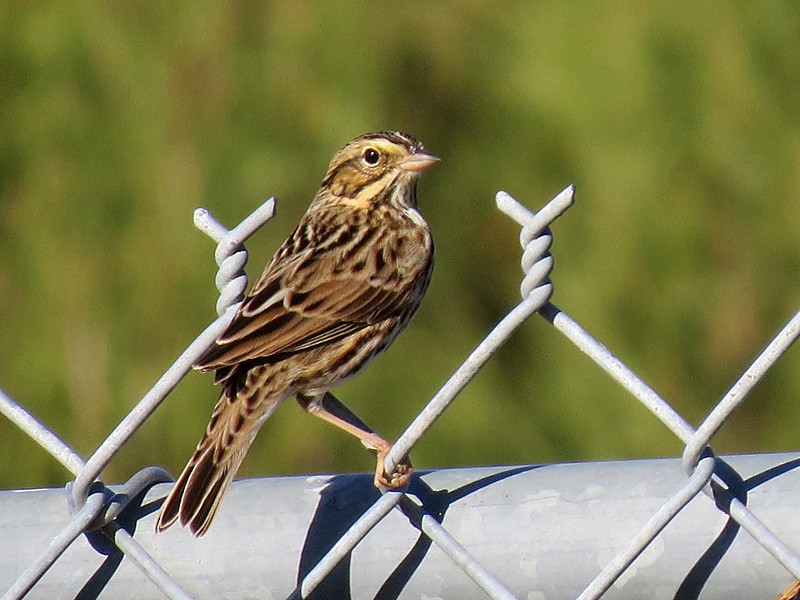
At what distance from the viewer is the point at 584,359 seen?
5629 mm

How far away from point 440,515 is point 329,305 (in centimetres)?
170

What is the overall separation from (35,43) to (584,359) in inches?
94.1

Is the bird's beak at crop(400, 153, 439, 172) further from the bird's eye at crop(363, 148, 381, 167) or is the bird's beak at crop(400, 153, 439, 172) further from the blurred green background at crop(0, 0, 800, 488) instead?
the blurred green background at crop(0, 0, 800, 488)

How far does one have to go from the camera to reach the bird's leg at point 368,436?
2.30 metres

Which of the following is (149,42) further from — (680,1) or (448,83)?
(680,1)

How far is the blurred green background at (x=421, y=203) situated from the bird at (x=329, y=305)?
30.3 inches

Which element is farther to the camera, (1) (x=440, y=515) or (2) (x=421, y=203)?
(2) (x=421, y=203)


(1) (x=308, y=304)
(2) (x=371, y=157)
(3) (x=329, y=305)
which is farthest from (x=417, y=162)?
(1) (x=308, y=304)

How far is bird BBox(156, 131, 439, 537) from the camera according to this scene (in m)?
3.24

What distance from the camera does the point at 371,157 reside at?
185 inches

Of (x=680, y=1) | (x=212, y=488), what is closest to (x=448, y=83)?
(x=680, y=1)

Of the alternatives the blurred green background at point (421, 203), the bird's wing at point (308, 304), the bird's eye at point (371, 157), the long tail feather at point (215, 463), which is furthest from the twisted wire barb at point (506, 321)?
the blurred green background at point (421, 203)

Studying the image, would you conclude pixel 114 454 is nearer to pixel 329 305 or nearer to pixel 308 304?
pixel 308 304

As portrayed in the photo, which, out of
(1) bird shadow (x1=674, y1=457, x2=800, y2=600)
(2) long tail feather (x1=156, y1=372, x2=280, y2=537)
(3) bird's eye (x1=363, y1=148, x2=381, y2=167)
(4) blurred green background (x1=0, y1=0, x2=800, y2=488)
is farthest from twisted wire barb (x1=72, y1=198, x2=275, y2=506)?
(4) blurred green background (x1=0, y1=0, x2=800, y2=488)
